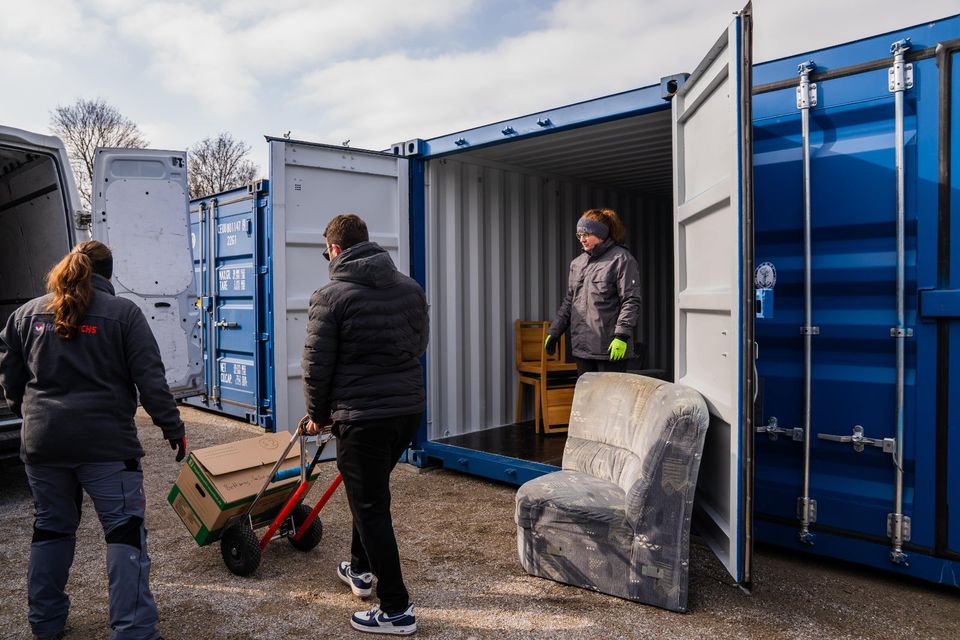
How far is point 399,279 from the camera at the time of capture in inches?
120

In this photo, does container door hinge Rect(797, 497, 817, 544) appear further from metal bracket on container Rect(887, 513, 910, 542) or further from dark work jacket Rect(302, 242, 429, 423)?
dark work jacket Rect(302, 242, 429, 423)

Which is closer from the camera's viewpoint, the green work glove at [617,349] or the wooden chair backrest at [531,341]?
the green work glove at [617,349]

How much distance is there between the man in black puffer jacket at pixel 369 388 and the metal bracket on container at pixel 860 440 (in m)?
2.13

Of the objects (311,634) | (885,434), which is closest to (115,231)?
(311,634)

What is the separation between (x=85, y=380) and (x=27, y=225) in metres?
3.89

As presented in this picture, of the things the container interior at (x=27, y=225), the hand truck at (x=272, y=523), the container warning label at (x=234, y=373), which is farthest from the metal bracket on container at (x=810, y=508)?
the container warning label at (x=234, y=373)

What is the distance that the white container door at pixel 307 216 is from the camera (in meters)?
5.19

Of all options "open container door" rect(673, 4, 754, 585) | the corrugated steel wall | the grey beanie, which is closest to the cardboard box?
"open container door" rect(673, 4, 754, 585)

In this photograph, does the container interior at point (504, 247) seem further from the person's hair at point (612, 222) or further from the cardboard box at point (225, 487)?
the cardboard box at point (225, 487)

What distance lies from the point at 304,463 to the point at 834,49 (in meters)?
3.39

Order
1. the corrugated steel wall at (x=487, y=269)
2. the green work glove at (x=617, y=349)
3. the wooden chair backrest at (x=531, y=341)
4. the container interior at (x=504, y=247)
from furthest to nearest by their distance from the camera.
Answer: the wooden chair backrest at (x=531, y=341)
the corrugated steel wall at (x=487, y=269)
the container interior at (x=504, y=247)
the green work glove at (x=617, y=349)

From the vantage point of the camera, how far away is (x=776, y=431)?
371 cm

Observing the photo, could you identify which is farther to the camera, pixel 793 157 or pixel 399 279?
pixel 793 157

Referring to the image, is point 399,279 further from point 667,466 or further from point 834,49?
point 834,49
